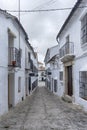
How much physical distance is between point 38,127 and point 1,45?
4623 mm

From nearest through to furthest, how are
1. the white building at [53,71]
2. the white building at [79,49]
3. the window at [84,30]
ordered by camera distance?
the window at [84,30], the white building at [79,49], the white building at [53,71]

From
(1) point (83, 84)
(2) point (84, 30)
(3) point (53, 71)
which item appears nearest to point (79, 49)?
(2) point (84, 30)

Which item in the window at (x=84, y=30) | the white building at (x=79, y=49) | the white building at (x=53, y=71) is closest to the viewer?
the window at (x=84, y=30)

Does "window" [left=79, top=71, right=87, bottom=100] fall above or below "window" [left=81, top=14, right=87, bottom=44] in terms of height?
below

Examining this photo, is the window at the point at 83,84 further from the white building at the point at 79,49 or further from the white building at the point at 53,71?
the white building at the point at 53,71

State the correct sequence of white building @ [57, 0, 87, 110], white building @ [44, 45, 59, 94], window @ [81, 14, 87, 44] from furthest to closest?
white building @ [44, 45, 59, 94] < white building @ [57, 0, 87, 110] < window @ [81, 14, 87, 44]

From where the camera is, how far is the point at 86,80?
12.3m

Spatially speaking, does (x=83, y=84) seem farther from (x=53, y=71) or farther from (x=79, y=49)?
(x=53, y=71)

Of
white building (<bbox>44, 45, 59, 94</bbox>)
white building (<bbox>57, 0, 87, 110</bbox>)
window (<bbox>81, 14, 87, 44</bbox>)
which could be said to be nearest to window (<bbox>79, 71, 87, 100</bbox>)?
white building (<bbox>57, 0, 87, 110</bbox>)

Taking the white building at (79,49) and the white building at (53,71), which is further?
the white building at (53,71)

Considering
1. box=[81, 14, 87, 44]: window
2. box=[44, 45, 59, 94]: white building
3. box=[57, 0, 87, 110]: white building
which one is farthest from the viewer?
box=[44, 45, 59, 94]: white building

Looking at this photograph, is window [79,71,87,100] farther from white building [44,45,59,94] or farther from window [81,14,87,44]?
white building [44,45,59,94]

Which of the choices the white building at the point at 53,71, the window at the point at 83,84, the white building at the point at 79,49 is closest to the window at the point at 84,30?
the white building at the point at 79,49

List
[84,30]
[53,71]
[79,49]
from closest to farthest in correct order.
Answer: [84,30], [79,49], [53,71]
